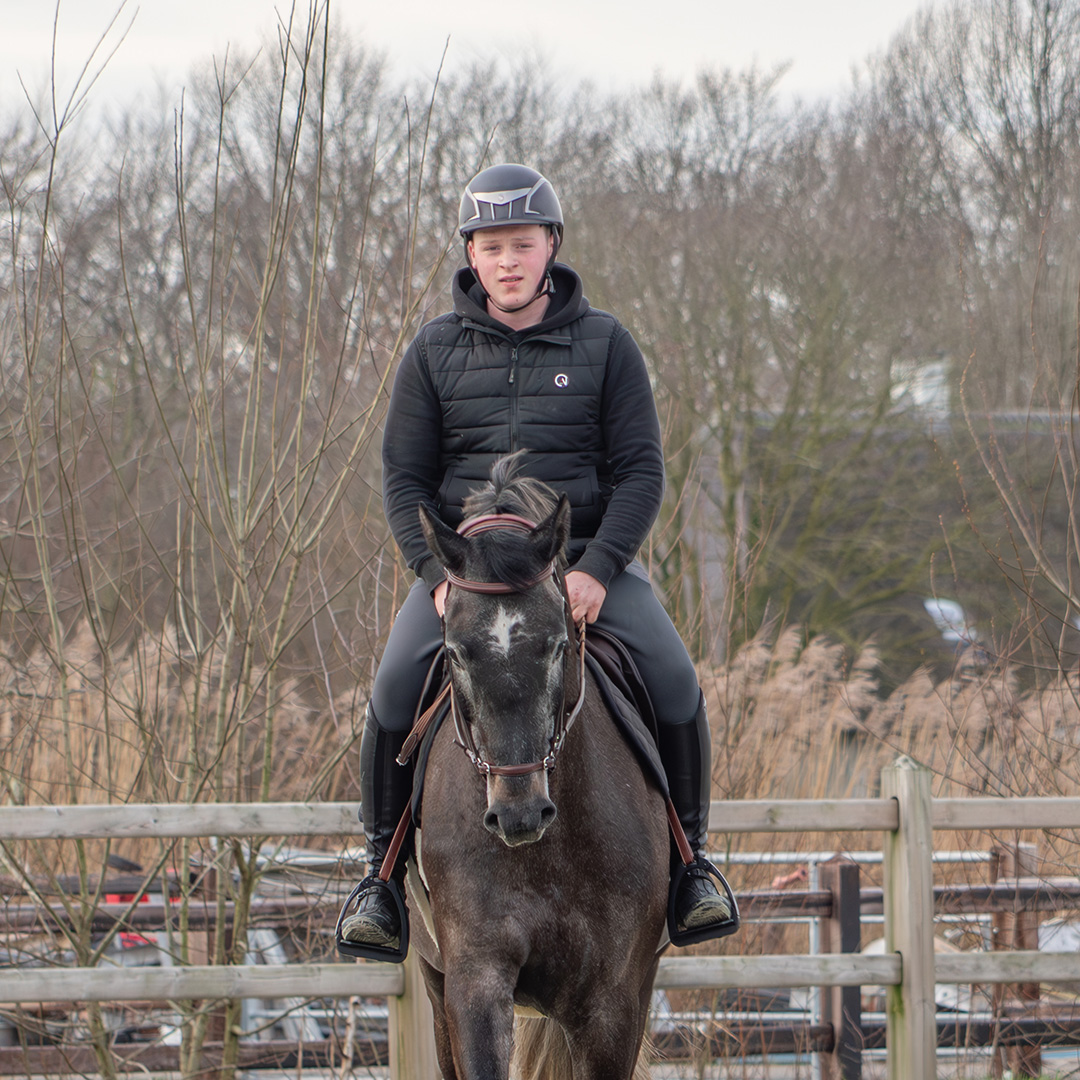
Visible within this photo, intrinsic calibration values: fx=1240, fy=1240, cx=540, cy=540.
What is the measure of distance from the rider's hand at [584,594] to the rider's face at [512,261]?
901 millimetres

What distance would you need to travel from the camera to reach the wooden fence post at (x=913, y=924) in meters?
4.98

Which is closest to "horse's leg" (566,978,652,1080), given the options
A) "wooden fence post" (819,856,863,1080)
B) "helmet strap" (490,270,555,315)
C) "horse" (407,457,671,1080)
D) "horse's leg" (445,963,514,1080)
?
"horse" (407,457,671,1080)

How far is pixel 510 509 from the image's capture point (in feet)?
10.7

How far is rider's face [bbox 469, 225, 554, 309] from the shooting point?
377 centimetres

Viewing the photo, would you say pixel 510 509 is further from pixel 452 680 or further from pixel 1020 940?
pixel 1020 940

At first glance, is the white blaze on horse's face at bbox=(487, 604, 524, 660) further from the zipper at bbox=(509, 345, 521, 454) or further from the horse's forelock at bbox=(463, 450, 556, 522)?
the zipper at bbox=(509, 345, 521, 454)

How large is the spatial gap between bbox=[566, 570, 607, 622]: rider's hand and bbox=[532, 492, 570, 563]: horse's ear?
1.32 feet

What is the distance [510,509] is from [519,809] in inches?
34.0

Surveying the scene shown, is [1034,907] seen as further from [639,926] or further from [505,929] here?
[505,929]

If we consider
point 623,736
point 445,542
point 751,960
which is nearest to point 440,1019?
point 623,736

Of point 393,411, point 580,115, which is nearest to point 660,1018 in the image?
point 393,411

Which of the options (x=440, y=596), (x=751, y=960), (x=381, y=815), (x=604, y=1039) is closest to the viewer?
(x=604, y=1039)

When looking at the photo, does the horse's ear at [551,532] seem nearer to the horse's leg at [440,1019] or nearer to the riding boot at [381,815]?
the riding boot at [381,815]

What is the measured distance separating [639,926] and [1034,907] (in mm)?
3557
